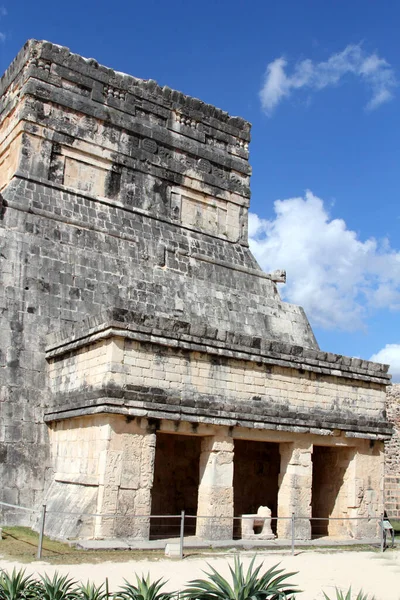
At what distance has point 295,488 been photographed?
14.5 metres

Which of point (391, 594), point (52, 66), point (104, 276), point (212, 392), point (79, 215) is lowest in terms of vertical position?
point (391, 594)

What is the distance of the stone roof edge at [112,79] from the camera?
58.3ft

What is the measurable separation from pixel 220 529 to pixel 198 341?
363cm

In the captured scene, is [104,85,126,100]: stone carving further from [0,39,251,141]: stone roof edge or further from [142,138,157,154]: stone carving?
[142,138,157,154]: stone carving

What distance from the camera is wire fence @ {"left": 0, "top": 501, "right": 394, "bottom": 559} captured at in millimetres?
11953

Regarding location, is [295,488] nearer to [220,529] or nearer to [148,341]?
[220,529]

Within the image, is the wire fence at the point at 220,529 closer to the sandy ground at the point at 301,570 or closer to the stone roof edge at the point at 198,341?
the sandy ground at the point at 301,570

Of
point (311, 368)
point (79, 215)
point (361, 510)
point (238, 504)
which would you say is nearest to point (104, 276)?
point (79, 215)

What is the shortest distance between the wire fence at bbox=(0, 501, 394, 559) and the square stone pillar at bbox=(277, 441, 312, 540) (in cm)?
2

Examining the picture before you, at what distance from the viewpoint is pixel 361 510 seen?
610 inches

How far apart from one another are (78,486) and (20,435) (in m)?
1.94

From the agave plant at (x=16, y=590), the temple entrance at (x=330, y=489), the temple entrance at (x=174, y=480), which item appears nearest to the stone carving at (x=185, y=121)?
the temple entrance at (x=174, y=480)

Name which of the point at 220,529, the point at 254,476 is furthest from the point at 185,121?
the point at 220,529

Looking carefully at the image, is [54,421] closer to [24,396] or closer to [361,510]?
[24,396]
